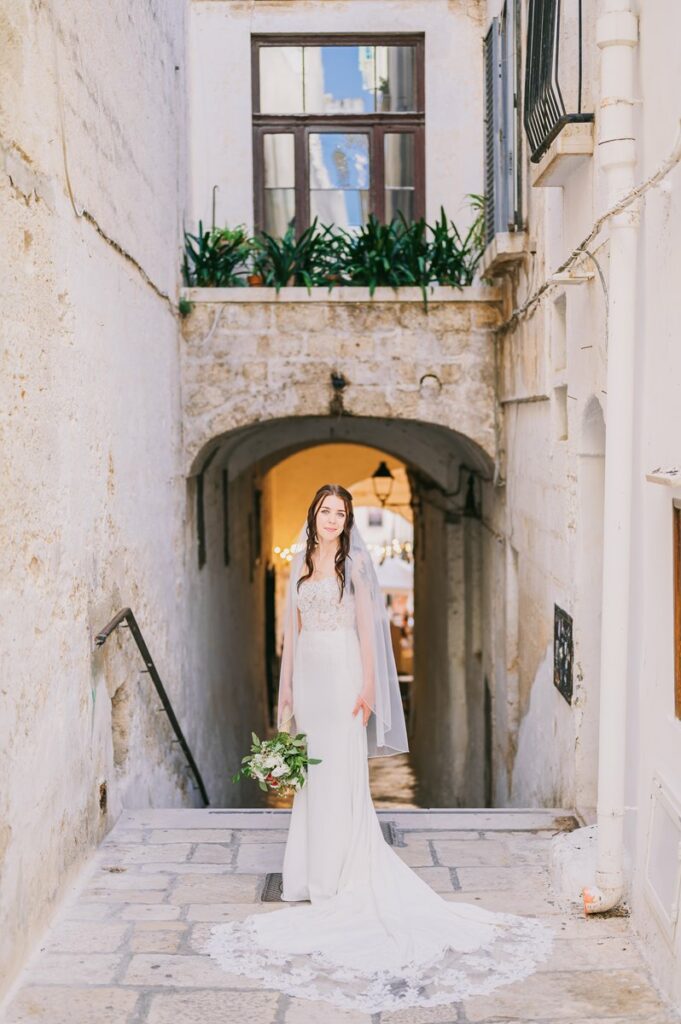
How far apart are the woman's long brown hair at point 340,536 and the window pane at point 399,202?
202 inches

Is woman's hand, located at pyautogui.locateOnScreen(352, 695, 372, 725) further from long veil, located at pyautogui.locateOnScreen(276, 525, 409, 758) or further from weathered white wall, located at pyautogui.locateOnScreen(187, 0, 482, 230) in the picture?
weathered white wall, located at pyautogui.locateOnScreen(187, 0, 482, 230)

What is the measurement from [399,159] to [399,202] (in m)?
0.35

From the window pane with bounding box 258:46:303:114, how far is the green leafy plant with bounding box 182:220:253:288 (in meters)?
1.50

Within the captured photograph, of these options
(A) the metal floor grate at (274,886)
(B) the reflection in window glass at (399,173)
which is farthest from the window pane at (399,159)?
(A) the metal floor grate at (274,886)

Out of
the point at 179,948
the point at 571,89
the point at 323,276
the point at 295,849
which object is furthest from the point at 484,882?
the point at 323,276

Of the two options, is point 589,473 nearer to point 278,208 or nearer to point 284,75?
point 278,208

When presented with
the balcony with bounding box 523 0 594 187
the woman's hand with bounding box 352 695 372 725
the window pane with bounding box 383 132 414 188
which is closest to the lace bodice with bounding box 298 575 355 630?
the woman's hand with bounding box 352 695 372 725

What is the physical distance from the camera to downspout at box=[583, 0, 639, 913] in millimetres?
4441

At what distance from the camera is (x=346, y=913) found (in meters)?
4.67

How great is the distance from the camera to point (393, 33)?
9.57 meters

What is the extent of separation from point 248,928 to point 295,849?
1.50ft

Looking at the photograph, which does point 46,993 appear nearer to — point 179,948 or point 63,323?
point 179,948

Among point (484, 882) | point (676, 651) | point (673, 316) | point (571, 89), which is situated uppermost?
point (571, 89)

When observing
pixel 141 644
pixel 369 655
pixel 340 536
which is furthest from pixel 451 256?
pixel 369 655
